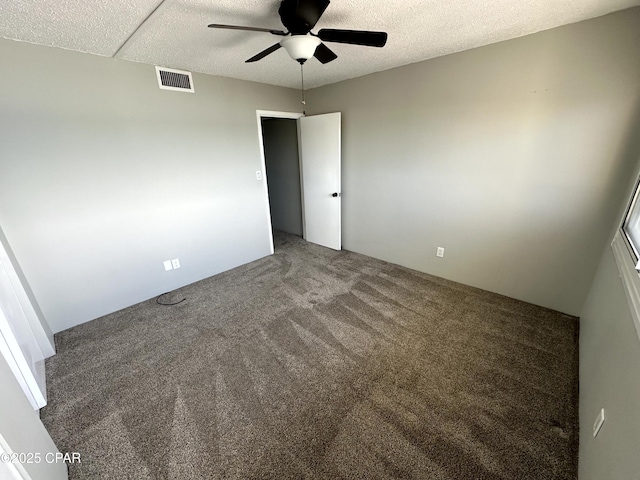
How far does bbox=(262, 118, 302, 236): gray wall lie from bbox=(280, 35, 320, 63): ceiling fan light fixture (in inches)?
102

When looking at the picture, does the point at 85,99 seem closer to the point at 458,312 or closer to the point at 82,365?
the point at 82,365

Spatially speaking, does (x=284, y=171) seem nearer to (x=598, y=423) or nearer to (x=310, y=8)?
(x=310, y=8)

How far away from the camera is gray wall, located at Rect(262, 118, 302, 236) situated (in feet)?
14.1

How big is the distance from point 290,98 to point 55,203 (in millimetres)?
2984

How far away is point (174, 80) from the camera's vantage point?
103 inches

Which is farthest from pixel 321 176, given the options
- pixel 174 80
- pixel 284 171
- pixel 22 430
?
pixel 22 430

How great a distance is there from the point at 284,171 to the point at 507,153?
10.9 ft

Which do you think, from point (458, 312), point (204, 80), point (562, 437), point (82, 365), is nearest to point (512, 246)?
point (458, 312)

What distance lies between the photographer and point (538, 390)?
1640 mm

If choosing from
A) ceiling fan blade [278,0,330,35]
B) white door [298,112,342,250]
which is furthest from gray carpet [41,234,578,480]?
ceiling fan blade [278,0,330,35]

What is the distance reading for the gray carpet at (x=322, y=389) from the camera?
4.28 feet

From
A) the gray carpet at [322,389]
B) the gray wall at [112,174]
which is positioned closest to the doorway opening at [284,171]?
the gray wall at [112,174]

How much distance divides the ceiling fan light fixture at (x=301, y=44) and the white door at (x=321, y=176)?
1.87 m

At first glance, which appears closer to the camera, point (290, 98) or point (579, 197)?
point (579, 197)
